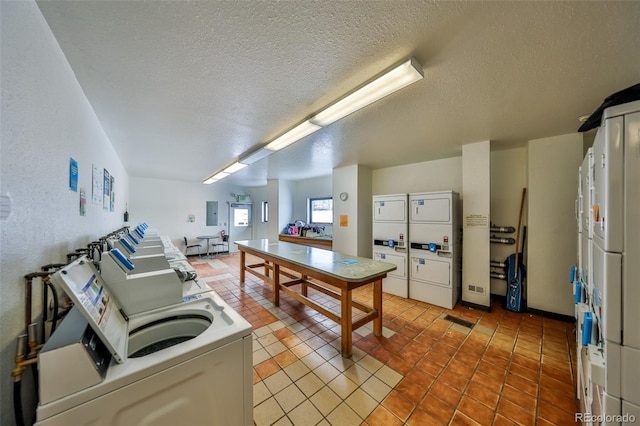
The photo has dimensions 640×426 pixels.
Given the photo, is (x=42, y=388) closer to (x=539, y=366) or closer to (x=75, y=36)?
(x=75, y=36)

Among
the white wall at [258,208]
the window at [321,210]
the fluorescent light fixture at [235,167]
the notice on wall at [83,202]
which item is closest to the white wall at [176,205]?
the white wall at [258,208]

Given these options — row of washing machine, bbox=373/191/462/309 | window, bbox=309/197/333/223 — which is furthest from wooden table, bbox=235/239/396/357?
window, bbox=309/197/333/223

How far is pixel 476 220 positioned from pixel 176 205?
7865 mm

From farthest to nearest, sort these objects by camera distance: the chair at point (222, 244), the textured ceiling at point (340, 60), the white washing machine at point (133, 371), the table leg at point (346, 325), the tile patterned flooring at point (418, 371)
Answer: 1. the chair at point (222, 244)
2. the table leg at point (346, 325)
3. the tile patterned flooring at point (418, 371)
4. the textured ceiling at point (340, 60)
5. the white washing machine at point (133, 371)

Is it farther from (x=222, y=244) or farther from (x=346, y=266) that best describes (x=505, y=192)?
(x=222, y=244)

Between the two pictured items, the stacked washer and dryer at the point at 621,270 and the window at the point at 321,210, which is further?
the window at the point at 321,210

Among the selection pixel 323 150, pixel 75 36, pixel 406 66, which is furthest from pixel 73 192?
pixel 323 150

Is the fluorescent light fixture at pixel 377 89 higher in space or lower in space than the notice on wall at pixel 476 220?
higher

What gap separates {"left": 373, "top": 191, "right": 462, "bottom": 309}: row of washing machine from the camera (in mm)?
3352

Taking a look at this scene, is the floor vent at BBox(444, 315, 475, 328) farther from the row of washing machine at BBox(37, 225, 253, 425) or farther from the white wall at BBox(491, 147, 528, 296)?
the row of washing machine at BBox(37, 225, 253, 425)

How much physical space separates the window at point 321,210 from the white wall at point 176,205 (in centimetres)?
330

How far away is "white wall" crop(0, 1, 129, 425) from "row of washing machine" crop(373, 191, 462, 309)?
12.8 feet

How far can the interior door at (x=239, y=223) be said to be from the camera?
7.99 metres

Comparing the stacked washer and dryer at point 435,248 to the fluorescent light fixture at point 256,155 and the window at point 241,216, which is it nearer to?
the fluorescent light fixture at point 256,155
